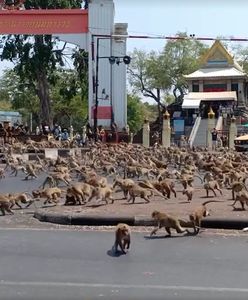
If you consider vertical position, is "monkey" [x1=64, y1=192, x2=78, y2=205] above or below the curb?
above

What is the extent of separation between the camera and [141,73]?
79625mm

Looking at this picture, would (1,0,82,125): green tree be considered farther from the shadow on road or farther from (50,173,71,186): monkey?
the shadow on road

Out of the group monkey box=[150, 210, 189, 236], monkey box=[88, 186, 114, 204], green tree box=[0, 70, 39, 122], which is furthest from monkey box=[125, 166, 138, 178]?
green tree box=[0, 70, 39, 122]

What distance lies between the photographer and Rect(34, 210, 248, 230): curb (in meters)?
10.9

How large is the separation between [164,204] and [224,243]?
353 centimetres

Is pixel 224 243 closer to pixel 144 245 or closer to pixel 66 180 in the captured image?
pixel 144 245

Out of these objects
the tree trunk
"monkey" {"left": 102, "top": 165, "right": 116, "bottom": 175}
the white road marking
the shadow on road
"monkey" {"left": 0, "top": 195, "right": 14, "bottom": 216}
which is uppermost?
the tree trunk

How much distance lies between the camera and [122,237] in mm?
8828

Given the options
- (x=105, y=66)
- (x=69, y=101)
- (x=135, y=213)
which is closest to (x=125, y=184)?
(x=135, y=213)

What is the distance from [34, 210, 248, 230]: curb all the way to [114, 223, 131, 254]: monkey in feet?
6.52

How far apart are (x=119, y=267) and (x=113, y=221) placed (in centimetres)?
313

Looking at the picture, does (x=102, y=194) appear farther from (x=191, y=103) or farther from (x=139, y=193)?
(x=191, y=103)

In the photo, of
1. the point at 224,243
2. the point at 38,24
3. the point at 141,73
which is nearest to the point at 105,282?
the point at 224,243

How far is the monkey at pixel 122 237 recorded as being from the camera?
8.77m
